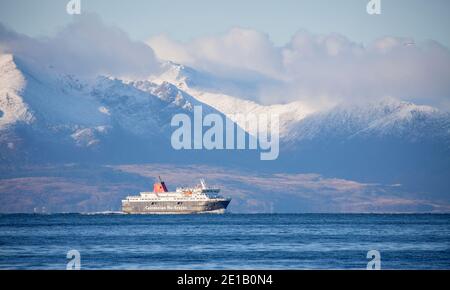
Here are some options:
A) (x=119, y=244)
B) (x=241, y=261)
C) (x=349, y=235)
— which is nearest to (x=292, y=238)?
(x=349, y=235)

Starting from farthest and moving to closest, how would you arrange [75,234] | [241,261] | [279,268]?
[75,234] → [241,261] → [279,268]

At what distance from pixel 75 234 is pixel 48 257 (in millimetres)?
45664

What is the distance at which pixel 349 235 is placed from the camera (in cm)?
14650

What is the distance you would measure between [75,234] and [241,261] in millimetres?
55034

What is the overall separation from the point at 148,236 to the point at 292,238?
60.8 ft

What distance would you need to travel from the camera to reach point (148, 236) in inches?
5571

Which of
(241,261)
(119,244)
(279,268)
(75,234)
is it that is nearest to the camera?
(279,268)

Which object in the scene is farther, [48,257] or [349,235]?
[349,235]
